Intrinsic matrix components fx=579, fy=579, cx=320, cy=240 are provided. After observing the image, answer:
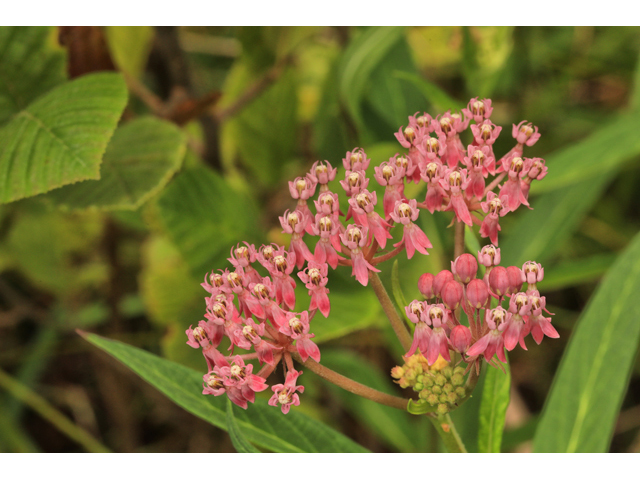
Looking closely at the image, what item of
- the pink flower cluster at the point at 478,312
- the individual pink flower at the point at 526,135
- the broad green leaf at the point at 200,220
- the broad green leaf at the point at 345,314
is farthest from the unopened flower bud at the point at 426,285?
the broad green leaf at the point at 200,220

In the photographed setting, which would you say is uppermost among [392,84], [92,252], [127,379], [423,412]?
[392,84]

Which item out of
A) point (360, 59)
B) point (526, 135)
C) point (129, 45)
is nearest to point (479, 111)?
point (526, 135)

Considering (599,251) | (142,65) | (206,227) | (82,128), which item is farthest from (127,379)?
(599,251)

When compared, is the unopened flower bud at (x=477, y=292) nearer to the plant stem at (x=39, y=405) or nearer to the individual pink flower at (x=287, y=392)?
the individual pink flower at (x=287, y=392)

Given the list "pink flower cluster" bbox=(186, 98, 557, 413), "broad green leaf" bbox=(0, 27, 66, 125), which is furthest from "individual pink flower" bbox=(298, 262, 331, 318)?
"broad green leaf" bbox=(0, 27, 66, 125)

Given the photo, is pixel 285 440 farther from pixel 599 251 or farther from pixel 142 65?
pixel 599 251

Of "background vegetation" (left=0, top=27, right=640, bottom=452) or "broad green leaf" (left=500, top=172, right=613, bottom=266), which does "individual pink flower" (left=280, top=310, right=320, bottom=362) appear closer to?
"background vegetation" (left=0, top=27, right=640, bottom=452)
